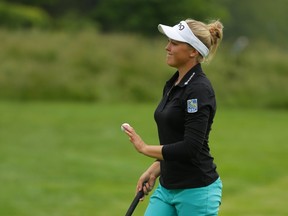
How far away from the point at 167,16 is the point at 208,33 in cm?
3270

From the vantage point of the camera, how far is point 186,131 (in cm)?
484

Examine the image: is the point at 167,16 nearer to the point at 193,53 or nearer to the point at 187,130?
the point at 193,53

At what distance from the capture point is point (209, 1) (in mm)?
38656

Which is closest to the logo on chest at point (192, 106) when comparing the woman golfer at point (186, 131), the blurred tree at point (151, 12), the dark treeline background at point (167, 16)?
the woman golfer at point (186, 131)

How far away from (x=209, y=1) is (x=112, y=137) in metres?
22.5

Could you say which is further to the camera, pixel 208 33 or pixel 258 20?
pixel 258 20

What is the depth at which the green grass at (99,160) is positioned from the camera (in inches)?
405

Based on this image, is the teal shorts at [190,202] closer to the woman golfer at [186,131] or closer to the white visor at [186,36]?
the woman golfer at [186,131]

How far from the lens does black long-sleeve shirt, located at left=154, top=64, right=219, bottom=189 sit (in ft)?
15.8

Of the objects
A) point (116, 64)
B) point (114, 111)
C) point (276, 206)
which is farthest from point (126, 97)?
point (276, 206)

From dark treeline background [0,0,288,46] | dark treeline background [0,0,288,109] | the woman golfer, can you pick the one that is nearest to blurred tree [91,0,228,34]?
dark treeline background [0,0,288,46]

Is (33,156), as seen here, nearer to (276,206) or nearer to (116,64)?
(276,206)

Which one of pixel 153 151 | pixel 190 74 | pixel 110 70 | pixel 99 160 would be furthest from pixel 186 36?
pixel 110 70

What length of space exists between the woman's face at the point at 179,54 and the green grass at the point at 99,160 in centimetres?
466
